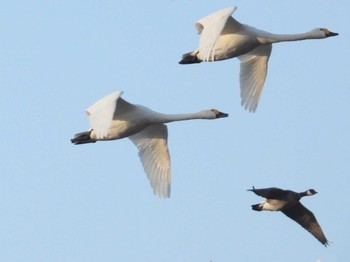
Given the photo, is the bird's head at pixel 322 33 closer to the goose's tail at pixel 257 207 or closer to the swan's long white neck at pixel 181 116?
the swan's long white neck at pixel 181 116

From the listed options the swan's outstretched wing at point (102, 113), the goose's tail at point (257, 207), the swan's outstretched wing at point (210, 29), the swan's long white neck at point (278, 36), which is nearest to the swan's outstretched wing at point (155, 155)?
the swan's outstretched wing at point (210, 29)

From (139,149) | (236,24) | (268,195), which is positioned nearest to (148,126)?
(139,149)

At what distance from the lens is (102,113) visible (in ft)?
107

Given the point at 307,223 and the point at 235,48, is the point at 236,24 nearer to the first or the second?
the point at 235,48

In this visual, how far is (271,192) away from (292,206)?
6.23ft

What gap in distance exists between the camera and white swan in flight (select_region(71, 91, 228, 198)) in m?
33.7

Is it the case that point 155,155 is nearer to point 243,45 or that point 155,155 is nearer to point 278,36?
point 243,45

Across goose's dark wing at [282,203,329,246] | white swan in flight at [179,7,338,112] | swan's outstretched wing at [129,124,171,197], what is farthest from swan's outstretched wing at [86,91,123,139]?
goose's dark wing at [282,203,329,246]

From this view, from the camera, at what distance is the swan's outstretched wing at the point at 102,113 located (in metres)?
31.9

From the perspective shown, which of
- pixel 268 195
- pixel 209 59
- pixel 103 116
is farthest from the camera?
pixel 268 195

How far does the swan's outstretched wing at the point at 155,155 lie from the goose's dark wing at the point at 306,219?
6.69 m

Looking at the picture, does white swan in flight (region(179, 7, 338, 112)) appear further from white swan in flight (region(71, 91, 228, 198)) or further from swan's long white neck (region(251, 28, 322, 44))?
white swan in flight (region(71, 91, 228, 198))

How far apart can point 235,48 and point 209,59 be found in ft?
4.60

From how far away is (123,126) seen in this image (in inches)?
1399
